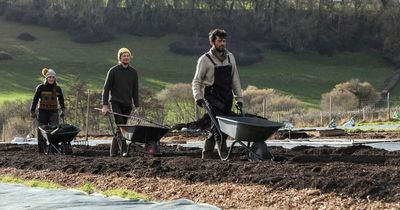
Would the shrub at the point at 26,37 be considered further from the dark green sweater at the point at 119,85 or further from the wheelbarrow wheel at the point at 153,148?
the wheelbarrow wheel at the point at 153,148

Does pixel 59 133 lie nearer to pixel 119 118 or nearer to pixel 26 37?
pixel 119 118

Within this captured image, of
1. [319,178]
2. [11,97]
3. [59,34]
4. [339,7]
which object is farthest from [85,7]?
[319,178]

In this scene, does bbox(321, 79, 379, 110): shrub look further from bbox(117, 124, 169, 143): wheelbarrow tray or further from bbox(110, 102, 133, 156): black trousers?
Result: bbox(117, 124, 169, 143): wheelbarrow tray

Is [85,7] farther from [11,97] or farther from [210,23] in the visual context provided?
[11,97]

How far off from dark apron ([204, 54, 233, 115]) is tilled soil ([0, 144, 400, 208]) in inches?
32.4

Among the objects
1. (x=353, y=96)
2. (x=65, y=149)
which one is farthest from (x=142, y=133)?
(x=353, y=96)

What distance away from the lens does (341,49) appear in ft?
242

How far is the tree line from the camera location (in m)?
73.8

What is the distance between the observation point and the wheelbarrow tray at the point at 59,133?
13.4 meters

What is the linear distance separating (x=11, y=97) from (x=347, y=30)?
123ft

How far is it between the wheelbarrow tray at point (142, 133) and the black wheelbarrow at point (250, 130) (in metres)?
1.63

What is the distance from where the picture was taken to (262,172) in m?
7.92

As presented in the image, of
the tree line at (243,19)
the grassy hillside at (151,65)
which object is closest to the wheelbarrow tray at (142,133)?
the grassy hillside at (151,65)

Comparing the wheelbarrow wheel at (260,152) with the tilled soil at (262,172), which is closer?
the tilled soil at (262,172)
